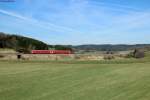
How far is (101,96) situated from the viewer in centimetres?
986

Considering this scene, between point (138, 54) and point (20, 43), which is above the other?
point (20, 43)

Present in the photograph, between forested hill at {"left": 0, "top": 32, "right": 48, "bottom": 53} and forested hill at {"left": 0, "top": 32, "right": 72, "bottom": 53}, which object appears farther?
forested hill at {"left": 0, "top": 32, "right": 48, "bottom": 53}

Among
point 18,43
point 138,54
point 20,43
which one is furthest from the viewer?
point 20,43

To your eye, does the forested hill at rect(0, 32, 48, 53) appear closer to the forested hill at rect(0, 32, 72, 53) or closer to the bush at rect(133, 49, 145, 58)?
the forested hill at rect(0, 32, 72, 53)

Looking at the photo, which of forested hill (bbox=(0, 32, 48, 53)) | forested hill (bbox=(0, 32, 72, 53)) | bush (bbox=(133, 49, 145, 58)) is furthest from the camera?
forested hill (bbox=(0, 32, 48, 53))

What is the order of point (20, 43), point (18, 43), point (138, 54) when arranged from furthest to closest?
point (20, 43) < point (18, 43) < point (138, 54)

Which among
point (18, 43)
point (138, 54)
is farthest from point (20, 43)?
point (138, 54)

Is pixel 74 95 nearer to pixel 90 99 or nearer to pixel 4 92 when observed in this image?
pixel 90 99

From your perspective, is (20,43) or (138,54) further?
(20,43)

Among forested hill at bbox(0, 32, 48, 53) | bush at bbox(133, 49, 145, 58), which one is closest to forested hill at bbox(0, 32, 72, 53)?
forested hill at bbox(0, 32, 48, 53)

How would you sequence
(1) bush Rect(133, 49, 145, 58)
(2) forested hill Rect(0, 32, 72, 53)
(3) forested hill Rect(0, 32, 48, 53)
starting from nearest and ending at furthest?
1. (1) bush Rect(133, 49, 145, 58)
2. (2) forested hill Rect(0, 32, 72, 53)
3. (3) forested hill Rect(0, 32, 48, 53)

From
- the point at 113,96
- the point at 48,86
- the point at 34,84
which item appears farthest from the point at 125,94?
the point at 34,84

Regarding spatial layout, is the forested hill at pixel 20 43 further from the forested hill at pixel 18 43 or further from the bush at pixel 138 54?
the bush at pixel 138 54

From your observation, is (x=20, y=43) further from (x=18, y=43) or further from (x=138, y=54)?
(x=138, y=54)
